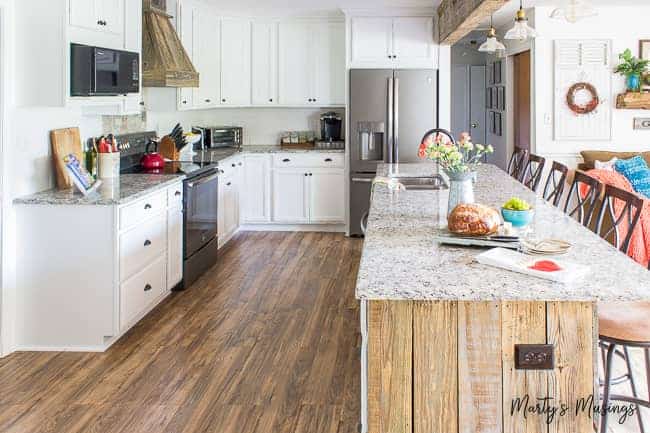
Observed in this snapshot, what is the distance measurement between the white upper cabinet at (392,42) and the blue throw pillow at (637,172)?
2.11m

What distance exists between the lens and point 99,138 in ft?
15.3

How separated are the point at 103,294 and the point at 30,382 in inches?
23.7

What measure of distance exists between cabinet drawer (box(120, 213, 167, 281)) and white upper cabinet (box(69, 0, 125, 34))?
1232mm

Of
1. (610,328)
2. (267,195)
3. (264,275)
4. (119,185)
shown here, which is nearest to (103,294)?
(119,185)

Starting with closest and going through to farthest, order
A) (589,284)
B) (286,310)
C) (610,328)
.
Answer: (589,284)
(610,328)
(286,310)

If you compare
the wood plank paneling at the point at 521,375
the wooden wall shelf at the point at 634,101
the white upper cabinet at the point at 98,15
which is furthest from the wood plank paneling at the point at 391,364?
the wooden wall shelf at the point at 634,101

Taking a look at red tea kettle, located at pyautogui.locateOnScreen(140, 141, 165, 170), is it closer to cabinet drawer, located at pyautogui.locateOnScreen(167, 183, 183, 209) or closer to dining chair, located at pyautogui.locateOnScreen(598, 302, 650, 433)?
cabinet drawer, located at pyautogui.locateOnScreen(167, 183, 183, 209)

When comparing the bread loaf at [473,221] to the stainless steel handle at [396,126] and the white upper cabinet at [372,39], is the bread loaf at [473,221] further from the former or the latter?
the white upper cabinet at [372,39]

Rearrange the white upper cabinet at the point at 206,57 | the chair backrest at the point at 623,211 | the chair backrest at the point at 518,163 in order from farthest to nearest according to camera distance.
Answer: the white upper cabinet at the point at 206,57, the chair backrest at the point at 518,163, the chair backrest at the point at 623,211

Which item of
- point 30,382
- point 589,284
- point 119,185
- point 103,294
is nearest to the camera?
point 589,284

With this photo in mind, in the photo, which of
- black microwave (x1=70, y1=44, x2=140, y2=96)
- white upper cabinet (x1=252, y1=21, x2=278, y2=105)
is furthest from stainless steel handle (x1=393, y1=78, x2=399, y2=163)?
black microwave (x1=70, y1=44, x2=140, y2=96)

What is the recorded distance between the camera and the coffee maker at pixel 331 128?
7434mm

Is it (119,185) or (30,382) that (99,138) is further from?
(30,382)

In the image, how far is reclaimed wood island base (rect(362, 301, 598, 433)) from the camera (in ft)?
6.32
